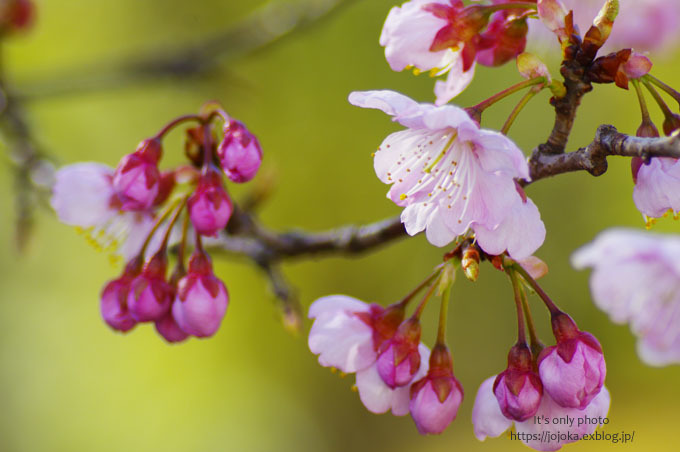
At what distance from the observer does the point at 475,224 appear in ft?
3.25

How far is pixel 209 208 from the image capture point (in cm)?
110

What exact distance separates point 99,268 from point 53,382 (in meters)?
1.09

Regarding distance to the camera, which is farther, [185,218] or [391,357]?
[185,218]

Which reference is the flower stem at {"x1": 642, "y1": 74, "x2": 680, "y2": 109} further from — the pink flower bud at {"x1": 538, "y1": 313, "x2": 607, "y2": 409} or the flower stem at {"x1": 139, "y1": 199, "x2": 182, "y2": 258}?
the flower stem at {"x1": 139, "y1": 199, "x2": 182, "y2": 258}

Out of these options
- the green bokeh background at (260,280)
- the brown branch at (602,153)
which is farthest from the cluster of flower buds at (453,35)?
the green bokeh background at (260,280)

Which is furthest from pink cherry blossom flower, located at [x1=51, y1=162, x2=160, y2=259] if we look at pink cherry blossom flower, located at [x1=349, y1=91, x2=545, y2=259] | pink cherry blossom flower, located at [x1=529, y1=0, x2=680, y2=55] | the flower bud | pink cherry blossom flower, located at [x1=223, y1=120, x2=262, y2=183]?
pink cherry blossom flower, located at [x1=529, y1=0, x2=680, y2=55]

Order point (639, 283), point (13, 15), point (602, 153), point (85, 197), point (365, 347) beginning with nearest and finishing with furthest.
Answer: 1. point (602, 153)
2. point (365, 347)
3. point (85, 197)
4. point (639, 283)
5. point (13, 15)

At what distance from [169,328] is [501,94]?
699mm

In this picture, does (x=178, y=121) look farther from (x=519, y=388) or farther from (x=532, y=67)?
(x=519, y=388)

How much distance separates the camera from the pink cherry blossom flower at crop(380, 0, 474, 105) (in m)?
1.09

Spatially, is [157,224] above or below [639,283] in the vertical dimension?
above

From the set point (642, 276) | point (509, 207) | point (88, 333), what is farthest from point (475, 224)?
point (88, 333)

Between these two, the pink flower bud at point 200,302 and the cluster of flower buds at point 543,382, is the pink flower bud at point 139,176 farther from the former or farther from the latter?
the cluster of flower buds at point 543,382

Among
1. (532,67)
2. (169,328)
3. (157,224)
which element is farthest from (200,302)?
(532,67)
